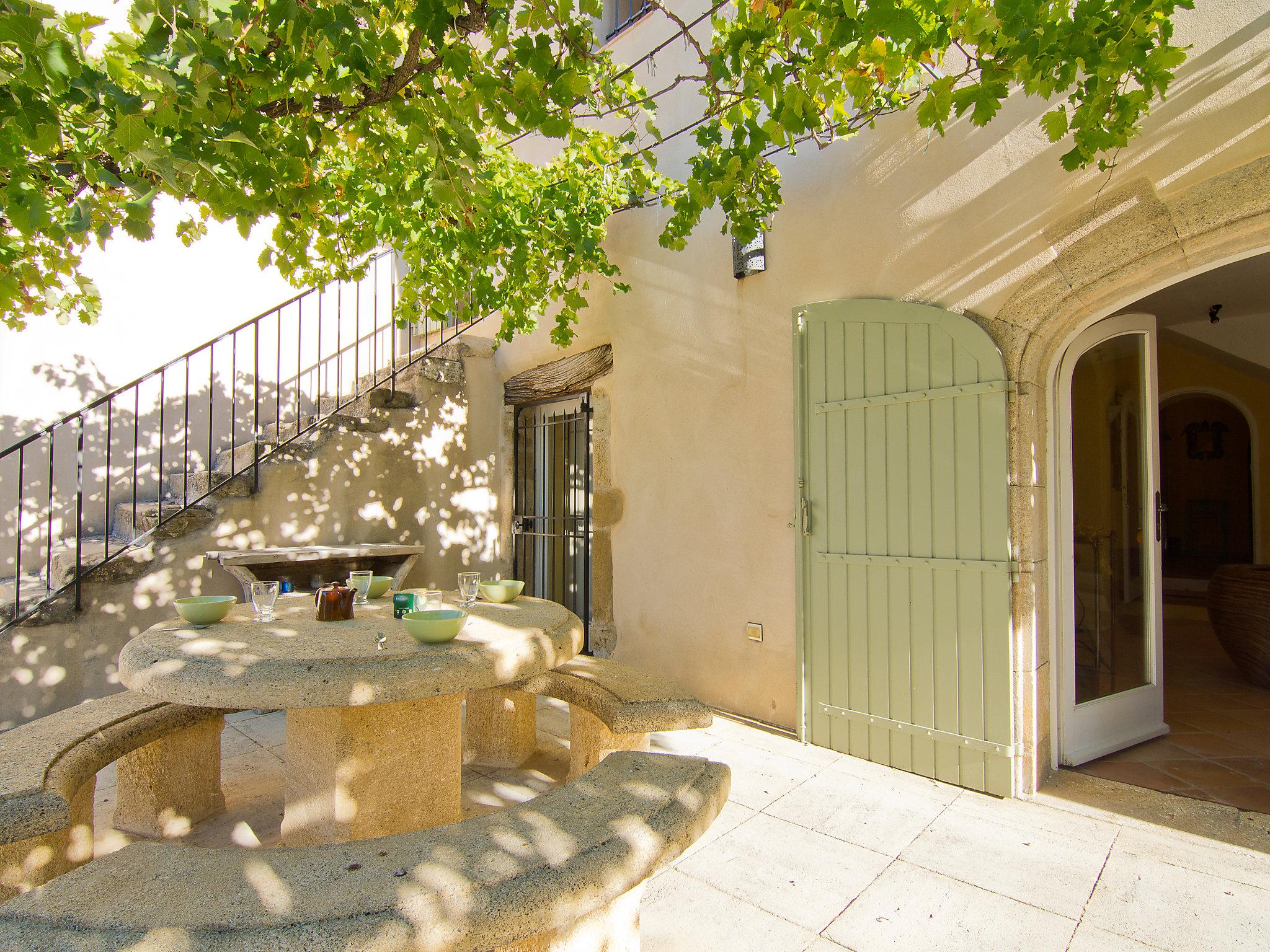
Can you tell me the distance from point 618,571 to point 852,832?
7.91 ft

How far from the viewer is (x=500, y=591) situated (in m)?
2.86

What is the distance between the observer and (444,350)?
18.2 feet

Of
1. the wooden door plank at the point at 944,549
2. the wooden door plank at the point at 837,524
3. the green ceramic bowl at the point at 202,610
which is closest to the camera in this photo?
the green ceramic bowl at the point at 202,610

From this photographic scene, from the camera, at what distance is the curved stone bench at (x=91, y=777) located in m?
1.79

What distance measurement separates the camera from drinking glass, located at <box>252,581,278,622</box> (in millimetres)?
2461

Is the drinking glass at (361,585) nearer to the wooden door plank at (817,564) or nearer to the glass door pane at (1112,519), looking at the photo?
the wooden door plank at (817,564)

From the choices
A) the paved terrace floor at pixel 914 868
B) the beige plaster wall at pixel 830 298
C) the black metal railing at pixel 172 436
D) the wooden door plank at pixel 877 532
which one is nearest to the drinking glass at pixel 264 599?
the paved terrace floor at pixel 914 868

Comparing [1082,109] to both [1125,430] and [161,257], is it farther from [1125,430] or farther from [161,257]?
[161,257]

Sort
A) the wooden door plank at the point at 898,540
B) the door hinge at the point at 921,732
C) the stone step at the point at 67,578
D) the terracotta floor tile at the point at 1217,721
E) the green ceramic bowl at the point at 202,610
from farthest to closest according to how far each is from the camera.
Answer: the stone step at the point at 67,578, the terracotta floor tile at the point at 1217,721, the wooden door plank at the point at 898,540, the door hinge at the point at 921,732, the green ceramic bowl at the point at 202,610

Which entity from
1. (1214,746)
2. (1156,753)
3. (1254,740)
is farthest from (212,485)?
(1254,740)

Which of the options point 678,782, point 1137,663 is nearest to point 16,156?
point 678,782

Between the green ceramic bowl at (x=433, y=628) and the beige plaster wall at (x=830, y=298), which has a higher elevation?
the beige plaster wall at (x=830, y=298)

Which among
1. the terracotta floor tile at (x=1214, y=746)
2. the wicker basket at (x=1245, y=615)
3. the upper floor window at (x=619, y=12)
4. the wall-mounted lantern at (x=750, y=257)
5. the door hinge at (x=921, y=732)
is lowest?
the terracotta floor tile at (x=1214, y=746)

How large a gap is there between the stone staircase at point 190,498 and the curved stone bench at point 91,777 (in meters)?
1.58
